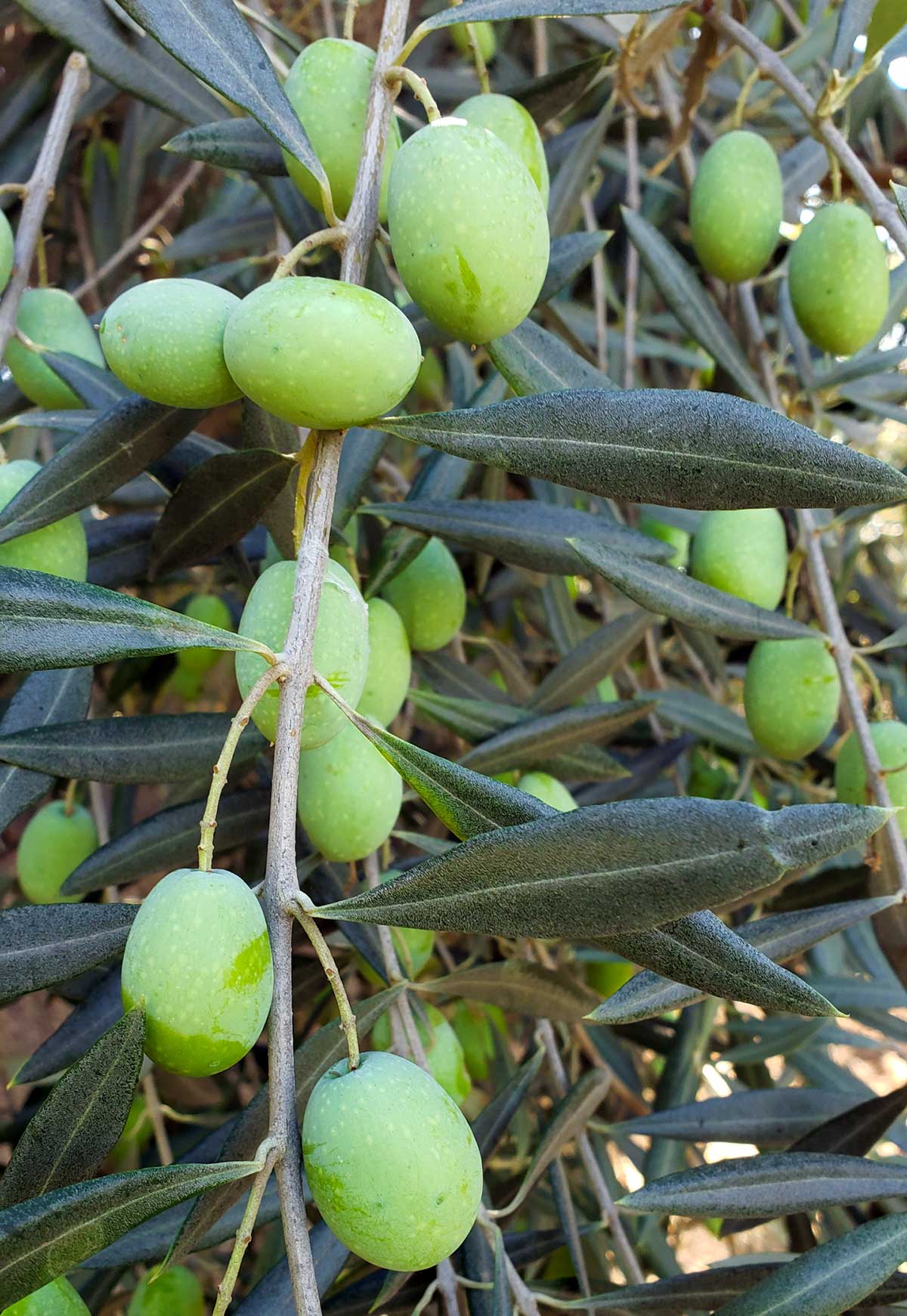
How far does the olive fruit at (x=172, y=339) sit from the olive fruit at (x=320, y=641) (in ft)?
0.43

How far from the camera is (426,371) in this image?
1.64 meters

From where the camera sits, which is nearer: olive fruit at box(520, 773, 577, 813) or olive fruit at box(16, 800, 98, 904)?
olive fruit at box(520, 773, 577, 813)

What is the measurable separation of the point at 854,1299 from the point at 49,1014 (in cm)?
197

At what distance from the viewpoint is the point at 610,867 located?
54 cm

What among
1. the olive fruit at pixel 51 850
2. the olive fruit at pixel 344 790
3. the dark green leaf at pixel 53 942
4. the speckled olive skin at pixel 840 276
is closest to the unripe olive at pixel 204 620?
the olive fruit at pixel 51 850

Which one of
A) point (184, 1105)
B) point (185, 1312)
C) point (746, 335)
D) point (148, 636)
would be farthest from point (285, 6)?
point (185, 1312)

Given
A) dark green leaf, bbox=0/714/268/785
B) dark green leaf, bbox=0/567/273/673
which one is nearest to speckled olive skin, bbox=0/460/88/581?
dark green leaf, bbox=0/714/268/785

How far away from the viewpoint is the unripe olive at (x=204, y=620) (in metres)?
1.45

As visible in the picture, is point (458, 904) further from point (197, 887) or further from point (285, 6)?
point (285, 6)

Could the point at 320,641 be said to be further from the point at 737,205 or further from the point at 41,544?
the point at 737,205

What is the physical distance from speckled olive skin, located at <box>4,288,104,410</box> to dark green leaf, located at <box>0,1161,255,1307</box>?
742mm

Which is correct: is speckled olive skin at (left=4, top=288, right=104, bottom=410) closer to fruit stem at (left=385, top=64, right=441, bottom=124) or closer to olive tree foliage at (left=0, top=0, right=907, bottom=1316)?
olive tree foliage at (left=0, top=0, right=907, bottom=1316)

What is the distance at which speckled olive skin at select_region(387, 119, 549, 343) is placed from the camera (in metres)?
0.65

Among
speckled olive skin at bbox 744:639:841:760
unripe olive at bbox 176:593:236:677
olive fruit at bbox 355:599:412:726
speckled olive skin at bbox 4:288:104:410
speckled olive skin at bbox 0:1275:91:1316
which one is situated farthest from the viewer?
unripe olive at bbox 176:593:236:677
